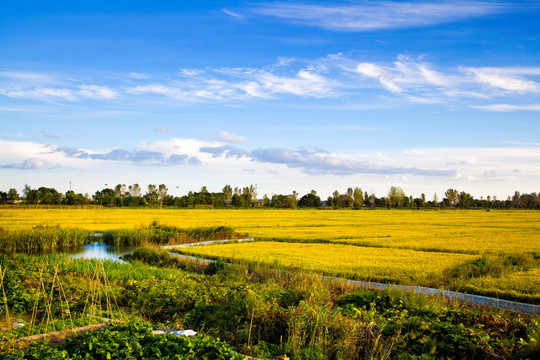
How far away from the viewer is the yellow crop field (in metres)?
12.3

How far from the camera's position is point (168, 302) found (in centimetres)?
816

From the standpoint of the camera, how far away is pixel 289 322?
6121 millimetres

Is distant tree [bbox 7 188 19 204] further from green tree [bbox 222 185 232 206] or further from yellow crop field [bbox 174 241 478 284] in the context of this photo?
yellow crop field [bbox 174 241 478 284]

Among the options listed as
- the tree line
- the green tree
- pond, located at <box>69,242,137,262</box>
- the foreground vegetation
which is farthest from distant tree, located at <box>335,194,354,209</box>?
the foreground vegetation

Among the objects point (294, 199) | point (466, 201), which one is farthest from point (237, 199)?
point (466, 201)

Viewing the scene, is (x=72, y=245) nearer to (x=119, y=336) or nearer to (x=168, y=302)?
(x=168, y=302)

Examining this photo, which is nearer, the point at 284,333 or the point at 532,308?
the point at 284,333

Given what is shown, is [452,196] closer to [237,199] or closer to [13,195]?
[237,199]

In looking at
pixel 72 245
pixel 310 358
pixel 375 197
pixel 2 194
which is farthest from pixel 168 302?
pixel 375 197

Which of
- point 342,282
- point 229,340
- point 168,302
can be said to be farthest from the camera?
point 342,282

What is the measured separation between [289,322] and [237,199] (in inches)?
3884

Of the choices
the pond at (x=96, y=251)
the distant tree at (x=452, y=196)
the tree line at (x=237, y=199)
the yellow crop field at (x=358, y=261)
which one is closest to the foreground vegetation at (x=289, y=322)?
the yellow crop field at (x=358, y=261)

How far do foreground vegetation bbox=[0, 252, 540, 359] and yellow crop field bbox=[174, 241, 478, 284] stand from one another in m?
2.71

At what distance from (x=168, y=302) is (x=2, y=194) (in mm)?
85964
